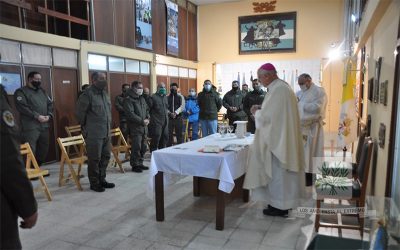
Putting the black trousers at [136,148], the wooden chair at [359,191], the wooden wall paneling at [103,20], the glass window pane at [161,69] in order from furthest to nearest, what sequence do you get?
the glass window pane at [161,69]
the wooden wall paneling at [103,20]
the black trousers at [136,148]
the wooden chair at [359,191]

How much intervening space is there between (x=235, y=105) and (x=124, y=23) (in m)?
3.53

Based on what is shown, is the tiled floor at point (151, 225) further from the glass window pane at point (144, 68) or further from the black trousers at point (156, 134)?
the glass window pane at point (144, 68)

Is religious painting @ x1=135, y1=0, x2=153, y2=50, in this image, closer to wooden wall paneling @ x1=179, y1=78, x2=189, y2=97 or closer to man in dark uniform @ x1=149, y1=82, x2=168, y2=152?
wooden wall paneling @ x1=179, y1=78, x2=189, y2=97

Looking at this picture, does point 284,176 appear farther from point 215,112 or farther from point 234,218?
point 215,112

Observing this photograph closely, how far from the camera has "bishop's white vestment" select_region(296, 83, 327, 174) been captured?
14.9 ft

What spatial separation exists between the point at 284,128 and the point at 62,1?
5.65m

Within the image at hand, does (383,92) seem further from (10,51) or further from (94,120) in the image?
(10,51)

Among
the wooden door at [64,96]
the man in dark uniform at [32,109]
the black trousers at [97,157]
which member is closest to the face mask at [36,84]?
the man in dark uniform at [32,109]

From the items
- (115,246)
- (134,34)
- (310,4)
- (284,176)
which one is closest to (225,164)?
(284,176)

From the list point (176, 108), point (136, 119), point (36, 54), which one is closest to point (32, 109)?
point (36, 54)

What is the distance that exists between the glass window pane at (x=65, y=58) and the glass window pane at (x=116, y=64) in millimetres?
1099

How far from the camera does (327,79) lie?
10727mm

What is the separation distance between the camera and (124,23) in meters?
8.25

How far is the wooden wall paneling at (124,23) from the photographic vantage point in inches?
315
